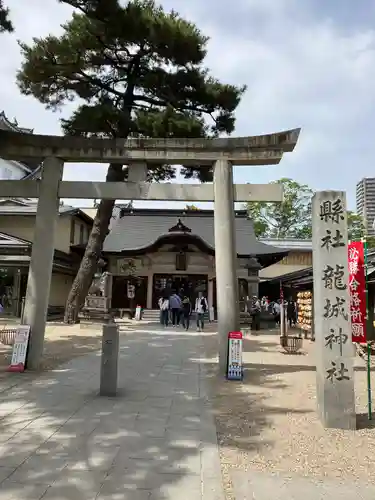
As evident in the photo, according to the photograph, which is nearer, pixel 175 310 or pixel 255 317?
pixel 255 317

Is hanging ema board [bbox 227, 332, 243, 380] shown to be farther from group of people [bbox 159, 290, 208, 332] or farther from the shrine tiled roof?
the shrine tiled roof

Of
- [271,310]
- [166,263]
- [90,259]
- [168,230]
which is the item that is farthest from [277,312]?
[90,259]

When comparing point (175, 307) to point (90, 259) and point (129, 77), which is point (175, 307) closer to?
point (90, 259)

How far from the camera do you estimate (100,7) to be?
12602 millimetres

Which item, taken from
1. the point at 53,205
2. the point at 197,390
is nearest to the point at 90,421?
the point at 197,390

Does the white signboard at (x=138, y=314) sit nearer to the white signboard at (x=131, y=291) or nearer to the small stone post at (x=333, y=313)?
the white signboard at (x=131, y=291)

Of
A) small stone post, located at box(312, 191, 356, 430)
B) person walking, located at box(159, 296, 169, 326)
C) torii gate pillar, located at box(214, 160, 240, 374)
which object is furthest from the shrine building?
small stone post, located at box(312, 191, 356, 430)

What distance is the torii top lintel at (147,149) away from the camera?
358 inches

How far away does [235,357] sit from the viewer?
8125 mm

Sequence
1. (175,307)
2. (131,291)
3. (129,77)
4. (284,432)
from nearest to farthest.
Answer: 1. (284,432)
2. (129,77)
3. (175,307)
4. (131,291)

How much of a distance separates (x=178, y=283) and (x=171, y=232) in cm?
356

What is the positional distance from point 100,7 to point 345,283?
1178 centimetres

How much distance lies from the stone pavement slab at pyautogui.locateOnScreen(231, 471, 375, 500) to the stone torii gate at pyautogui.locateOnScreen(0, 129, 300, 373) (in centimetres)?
535

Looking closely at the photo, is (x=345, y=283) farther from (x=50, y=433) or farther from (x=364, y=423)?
(x=50, y=433)
